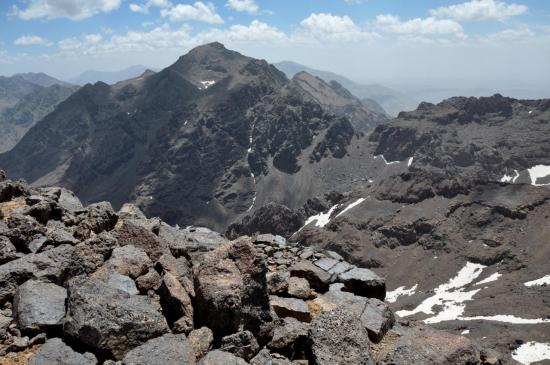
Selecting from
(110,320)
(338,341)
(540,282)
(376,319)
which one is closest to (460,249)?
(540,282)

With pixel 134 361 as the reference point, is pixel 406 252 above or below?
below

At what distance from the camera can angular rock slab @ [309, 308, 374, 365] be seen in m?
12.5

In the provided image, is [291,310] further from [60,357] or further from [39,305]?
[39,305]

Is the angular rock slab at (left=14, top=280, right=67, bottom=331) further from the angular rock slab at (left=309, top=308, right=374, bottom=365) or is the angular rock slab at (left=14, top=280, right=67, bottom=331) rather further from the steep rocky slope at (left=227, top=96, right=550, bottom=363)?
the steep rocky slope at (left=227, top=96, right=550, bottom=363)

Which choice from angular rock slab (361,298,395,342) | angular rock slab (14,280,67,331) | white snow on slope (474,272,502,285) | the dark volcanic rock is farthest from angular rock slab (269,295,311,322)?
white snow on slope (474,272,502,285)

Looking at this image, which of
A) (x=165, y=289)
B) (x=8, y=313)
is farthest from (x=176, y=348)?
(x=8, y=313)

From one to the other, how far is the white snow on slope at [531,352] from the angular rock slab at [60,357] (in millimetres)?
81720

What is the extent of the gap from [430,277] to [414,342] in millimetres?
149846

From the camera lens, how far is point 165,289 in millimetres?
14070

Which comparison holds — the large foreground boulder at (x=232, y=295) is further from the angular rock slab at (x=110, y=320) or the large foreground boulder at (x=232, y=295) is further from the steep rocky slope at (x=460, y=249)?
the steep rocky slope at (x=460, y=249)

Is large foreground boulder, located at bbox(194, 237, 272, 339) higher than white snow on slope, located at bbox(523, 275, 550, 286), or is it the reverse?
large foreground boulder, located at bbox(194, 237, 272, 339)

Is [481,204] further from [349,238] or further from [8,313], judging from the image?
[8,313]

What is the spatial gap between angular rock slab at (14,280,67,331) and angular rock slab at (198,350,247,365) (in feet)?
14.8

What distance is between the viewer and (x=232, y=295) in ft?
44.9
